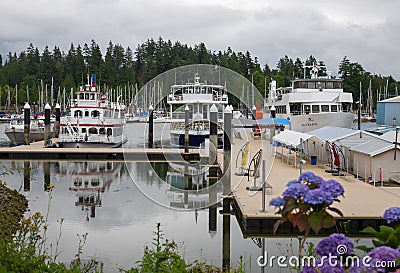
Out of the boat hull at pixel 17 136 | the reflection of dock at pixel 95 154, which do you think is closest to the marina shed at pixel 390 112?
the reflection of dock at pixel 95 154

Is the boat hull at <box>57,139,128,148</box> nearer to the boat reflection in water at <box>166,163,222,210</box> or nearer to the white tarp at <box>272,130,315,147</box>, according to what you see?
the boat reflection in water at <box>166,163,222,210</box>

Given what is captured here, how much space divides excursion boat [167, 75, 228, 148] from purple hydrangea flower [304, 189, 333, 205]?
94.1ft

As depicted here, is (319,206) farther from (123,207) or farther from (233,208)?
(123,207)

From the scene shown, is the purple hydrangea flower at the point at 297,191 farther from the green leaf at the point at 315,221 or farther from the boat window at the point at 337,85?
the boat window at the point at 337,85

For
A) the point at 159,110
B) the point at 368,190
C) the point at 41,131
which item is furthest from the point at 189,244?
the point at 159,110

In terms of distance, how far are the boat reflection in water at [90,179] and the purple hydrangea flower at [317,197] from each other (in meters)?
12.3

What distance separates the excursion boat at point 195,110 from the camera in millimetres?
32906

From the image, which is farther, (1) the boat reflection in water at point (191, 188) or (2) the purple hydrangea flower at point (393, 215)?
(1) the boat reflection in water at point (191, 188)

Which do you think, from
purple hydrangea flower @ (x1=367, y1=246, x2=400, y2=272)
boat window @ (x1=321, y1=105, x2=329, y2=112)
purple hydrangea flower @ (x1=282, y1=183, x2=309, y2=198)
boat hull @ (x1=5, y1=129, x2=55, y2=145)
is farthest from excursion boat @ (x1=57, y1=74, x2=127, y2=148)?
purple hydrangea flower @ (x1=367, y1=246, x2=400, y2=272)

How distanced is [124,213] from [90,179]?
7.94 m

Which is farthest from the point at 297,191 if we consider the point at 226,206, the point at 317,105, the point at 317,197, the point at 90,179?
the point at 317,105

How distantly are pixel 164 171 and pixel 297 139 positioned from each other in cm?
683

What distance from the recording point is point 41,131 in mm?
42219

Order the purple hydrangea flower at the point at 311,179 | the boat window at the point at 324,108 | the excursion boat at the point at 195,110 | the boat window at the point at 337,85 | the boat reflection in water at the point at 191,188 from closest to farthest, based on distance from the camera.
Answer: the purple hydrangea flower at the point at 311,179 → the boat reflection in water at the point at 191,188 → the excursion boat at the point at 195,110 → the boat window at the point at 324,108 → the boat window at the point at 337,85
